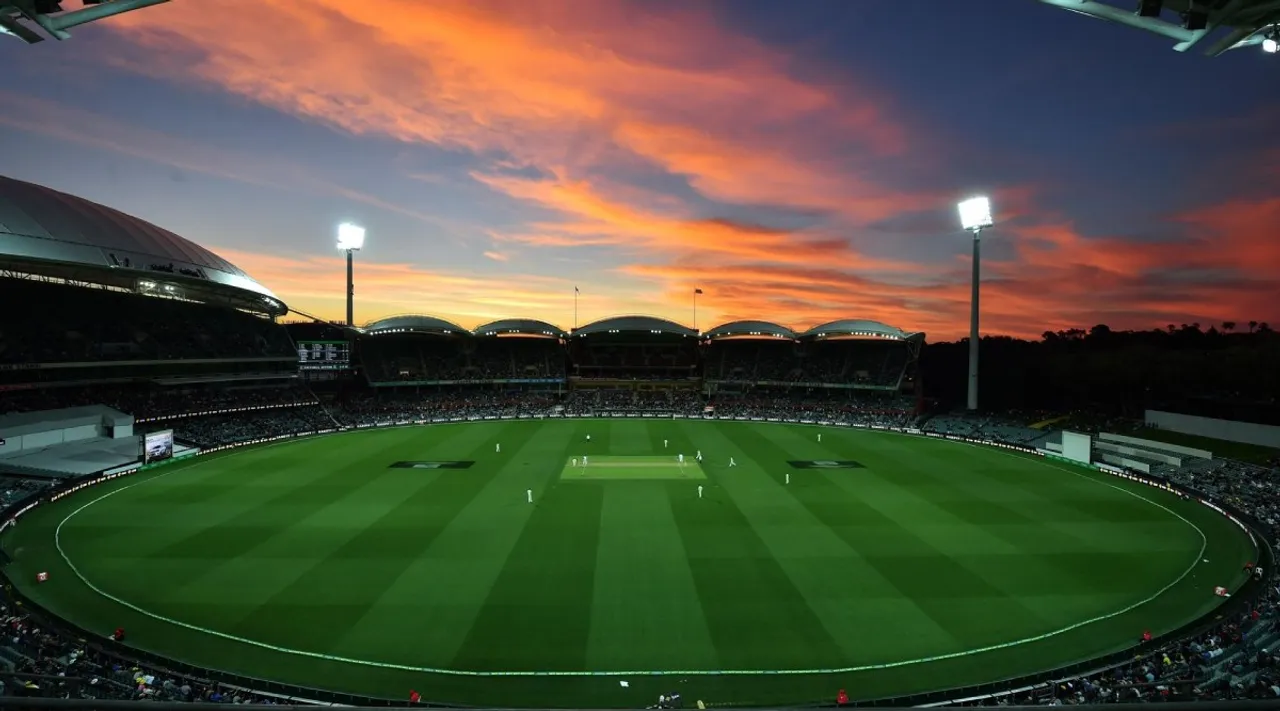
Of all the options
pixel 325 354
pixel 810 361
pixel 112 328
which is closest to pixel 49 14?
pixel 112 328

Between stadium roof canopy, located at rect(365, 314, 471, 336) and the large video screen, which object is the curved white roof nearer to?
stadium roof canopy, located at rect(365, 314, 471, 336)

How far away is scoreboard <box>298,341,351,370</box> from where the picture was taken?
83.1 meters

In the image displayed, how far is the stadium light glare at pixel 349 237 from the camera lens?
79812 mm

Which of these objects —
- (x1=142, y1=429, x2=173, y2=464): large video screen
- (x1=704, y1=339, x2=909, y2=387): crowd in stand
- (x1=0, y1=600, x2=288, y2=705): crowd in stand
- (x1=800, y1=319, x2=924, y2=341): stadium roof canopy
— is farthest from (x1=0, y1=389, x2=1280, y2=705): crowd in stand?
(x1=800, y1=319, x2=924, y2=341): stadium roof canopy

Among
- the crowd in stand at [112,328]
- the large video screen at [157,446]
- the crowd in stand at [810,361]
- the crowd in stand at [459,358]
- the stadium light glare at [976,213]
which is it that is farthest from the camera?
the crowd in stand at [459,358]

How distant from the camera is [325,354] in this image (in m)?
86.6

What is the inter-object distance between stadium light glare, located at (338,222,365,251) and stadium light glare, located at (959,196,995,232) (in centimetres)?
7042

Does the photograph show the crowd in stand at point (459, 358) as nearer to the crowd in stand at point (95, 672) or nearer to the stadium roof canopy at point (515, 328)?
the stadium roof canopy at point (515, 328)

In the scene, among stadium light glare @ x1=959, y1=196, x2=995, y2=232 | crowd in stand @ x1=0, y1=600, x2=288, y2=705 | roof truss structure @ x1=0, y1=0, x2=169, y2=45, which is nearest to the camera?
roof truss structure @ x1=0, y1=0, x2=169, y2=45

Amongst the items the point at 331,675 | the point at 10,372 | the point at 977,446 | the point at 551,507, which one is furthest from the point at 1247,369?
the point at 10,372

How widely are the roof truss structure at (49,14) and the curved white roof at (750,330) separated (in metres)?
76.8

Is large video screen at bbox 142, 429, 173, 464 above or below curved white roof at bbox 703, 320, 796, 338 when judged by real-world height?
below

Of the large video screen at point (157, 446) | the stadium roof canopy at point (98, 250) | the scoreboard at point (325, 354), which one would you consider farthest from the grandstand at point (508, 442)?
the large video screen at point (157, 446)

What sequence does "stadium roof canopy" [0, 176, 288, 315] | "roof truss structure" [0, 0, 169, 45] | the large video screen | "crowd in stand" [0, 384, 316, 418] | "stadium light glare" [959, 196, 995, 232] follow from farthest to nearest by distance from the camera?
"stadium light glare" [959, 196, 995, 232], "crowd in stand" [0, 384, 316, 418], the large video screen, "stadium roof canopy" [0, 176, 288, 315], "roof truss structure" [0, 0, 169, 45]
